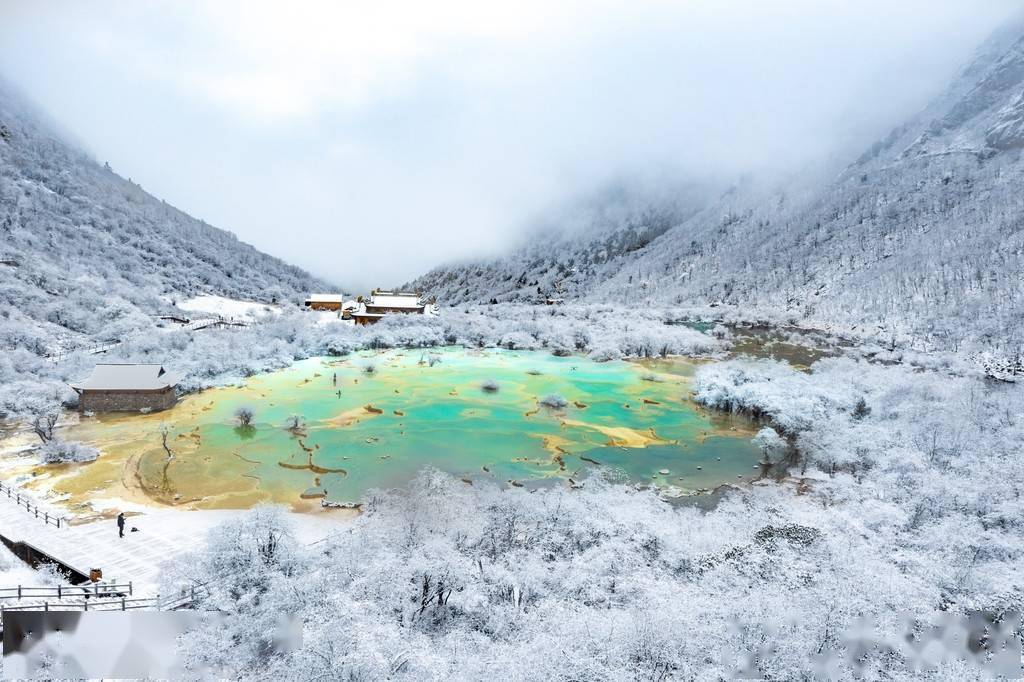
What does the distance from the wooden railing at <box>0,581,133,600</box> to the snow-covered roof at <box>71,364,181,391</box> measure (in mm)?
29678

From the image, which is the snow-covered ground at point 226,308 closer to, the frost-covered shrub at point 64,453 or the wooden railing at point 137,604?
the frost-covered shrub at point 64,453

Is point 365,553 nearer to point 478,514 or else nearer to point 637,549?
point 478,514

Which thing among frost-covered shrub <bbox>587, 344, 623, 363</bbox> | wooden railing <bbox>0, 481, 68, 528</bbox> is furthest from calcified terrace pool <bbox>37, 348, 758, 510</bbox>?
frost-covered shrub <bbox>587, 344, 623, 363</bbox>

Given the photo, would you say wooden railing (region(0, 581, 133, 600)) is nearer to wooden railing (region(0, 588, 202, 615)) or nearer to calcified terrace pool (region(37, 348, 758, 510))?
wooden railing (region(0, 588, 202, 615))

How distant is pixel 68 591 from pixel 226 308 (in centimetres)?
9007

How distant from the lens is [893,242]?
12394 centimetres

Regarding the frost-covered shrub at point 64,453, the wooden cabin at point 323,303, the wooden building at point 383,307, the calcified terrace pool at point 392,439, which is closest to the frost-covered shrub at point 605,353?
the calcified terrace pool at point 392,439

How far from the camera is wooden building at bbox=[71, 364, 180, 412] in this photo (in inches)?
1789

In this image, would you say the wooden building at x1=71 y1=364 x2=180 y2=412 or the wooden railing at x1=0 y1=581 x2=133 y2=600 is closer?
the wooden railing at x1=0 y1=581 x2=133 y2=600

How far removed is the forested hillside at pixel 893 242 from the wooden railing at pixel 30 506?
88273mm

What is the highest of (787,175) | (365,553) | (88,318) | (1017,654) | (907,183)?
(787,175)

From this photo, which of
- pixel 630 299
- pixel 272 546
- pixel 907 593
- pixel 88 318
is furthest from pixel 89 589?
pixel 630 299

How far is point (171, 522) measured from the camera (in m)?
27.4

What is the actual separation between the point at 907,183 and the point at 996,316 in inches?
3308
